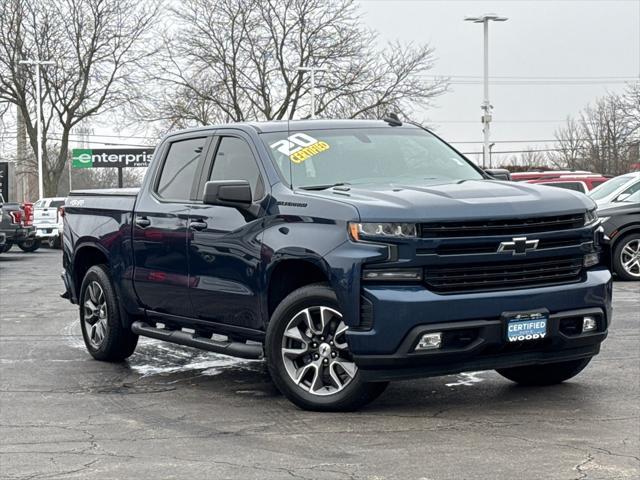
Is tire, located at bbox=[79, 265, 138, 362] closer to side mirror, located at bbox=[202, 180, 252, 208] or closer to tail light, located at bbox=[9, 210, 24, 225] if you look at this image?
side mirror, located at bbox=[202, 180, 252, 208]

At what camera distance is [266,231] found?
24.9 ft

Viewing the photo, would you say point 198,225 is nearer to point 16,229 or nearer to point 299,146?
point 299,146

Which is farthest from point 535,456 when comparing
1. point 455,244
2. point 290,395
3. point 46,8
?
point 46,8

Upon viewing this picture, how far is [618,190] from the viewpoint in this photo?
1800cm

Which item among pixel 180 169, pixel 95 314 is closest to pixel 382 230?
pixel 180 169

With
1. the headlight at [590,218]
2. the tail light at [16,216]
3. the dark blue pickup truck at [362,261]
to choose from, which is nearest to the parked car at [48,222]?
the tail light at [16,216]

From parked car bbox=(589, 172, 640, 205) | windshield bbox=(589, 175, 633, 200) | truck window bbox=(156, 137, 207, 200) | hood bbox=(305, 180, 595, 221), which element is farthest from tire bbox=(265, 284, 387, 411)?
windshield bbox=(589, 175, 633, 200)

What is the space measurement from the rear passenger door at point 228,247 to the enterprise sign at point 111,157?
45149 millimetres

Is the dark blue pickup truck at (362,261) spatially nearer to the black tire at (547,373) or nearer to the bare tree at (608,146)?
the black tire at (547,373)

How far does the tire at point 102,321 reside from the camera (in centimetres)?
955

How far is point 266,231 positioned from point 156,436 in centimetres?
159

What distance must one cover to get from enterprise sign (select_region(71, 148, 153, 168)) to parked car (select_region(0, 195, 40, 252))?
1736 centimetres

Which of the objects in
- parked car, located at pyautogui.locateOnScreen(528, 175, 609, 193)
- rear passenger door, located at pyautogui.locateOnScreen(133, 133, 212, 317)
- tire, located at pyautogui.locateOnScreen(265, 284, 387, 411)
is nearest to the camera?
tire, located at pyautogui.locateOnScreen(265, 284, 387, 411)

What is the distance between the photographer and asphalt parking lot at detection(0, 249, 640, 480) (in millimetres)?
5809
